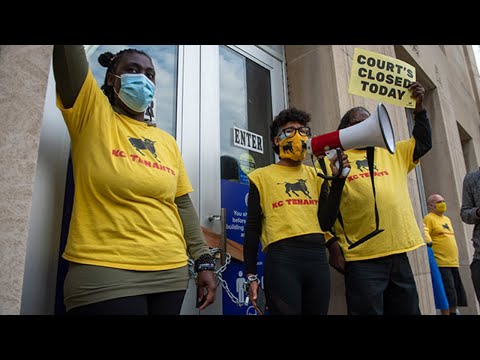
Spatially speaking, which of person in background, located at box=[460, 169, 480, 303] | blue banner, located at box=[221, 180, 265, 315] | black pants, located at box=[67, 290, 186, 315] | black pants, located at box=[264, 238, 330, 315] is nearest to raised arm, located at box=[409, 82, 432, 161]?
person in background, located at box=[460, 169, 480, 303]

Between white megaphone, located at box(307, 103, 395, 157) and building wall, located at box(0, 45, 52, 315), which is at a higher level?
white megaphone, located at box(307, 103, 395, 157)

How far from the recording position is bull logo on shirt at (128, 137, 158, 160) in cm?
165

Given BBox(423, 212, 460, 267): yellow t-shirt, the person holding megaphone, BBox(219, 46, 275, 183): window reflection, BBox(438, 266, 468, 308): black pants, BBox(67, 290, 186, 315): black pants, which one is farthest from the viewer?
BBox(423, 212, 460, 267): yellow t-shirt

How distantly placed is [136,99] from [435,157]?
783cm

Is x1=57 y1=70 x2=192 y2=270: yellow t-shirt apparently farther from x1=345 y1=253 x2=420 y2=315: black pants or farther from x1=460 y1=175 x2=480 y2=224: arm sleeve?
x1=460 y1=175 x2=480 y2=224: arm sleeve

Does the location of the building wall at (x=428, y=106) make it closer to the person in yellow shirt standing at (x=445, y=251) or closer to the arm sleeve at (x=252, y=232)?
the person in yellow shirt standing at (x=445, y=251)

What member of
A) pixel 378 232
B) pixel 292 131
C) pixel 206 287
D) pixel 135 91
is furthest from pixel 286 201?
pixel 135 91

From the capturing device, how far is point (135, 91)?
1.77m

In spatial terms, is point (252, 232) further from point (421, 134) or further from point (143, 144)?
point (421, 134)

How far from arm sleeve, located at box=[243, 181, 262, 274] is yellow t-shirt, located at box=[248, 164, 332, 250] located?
32 millimetres

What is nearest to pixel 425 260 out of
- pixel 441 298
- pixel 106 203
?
pixel 441 298

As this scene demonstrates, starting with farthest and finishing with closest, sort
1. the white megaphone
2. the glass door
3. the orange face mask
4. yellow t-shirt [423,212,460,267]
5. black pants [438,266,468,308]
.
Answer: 1. yellow t-shirt [423,212,460,267]
2. black pants [438,266,468,308]
3. the glass door
4. the orange face mask
5. the white megaphone

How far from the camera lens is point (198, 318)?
0.73 metres

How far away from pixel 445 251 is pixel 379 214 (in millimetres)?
4024
